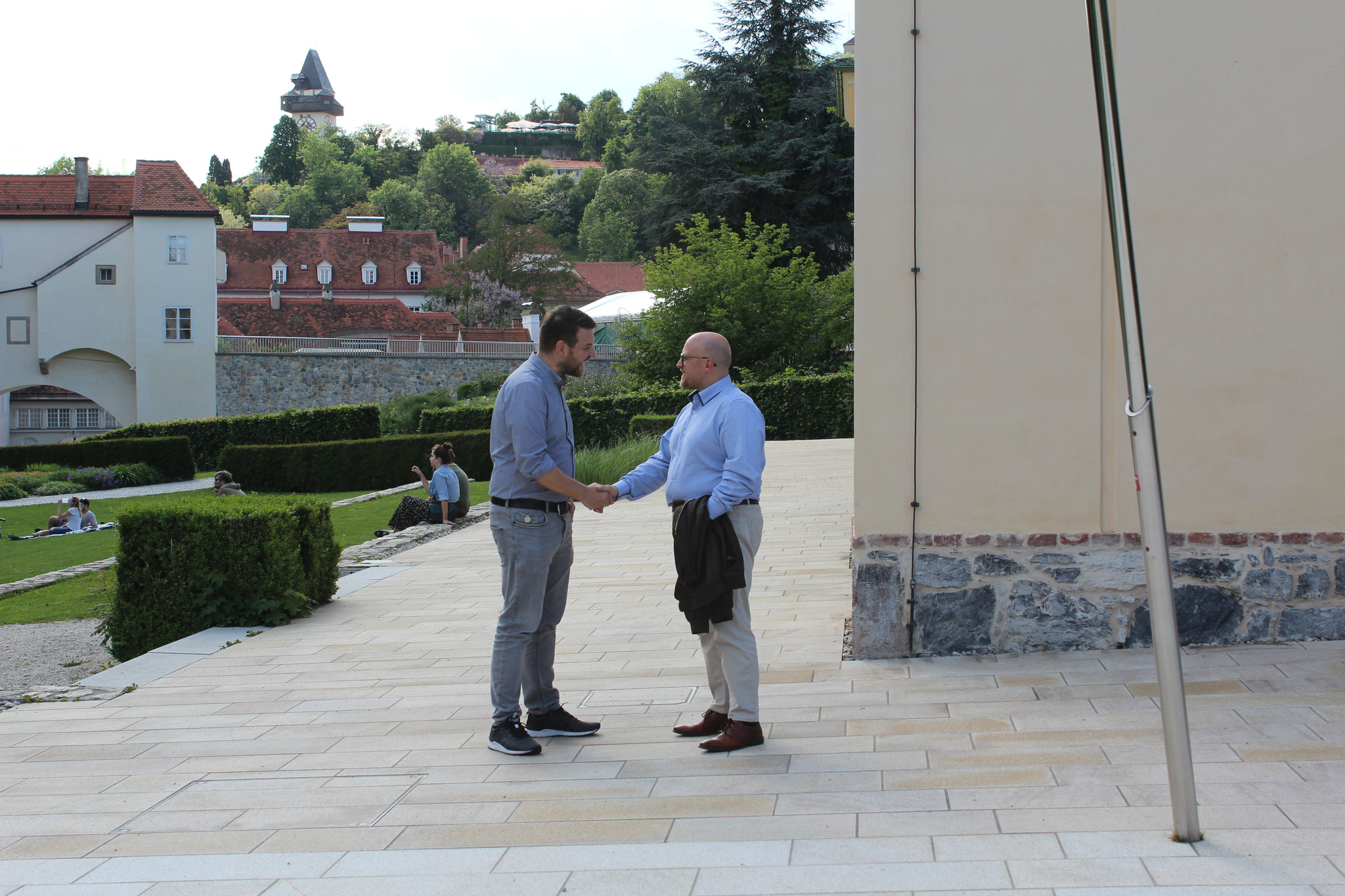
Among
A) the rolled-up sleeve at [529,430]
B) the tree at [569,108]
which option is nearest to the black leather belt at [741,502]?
the rolled-up sleeve at [529,430]

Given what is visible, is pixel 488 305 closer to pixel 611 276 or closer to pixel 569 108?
pixel 611 276

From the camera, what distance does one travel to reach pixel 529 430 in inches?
172

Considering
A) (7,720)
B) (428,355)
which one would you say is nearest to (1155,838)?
(7,720)

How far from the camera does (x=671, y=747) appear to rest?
14.8ft

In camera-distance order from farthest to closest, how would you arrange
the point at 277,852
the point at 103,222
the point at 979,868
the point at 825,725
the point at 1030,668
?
the point at 103,222 < the point at 1030,668 < the point at 825,725 < the point at 277,852 < the point at 979,868

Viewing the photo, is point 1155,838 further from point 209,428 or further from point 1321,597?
point 209,428

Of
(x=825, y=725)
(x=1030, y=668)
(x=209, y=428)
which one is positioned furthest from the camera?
(x=209, y=428)

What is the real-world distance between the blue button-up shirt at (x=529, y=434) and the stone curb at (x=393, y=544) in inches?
221

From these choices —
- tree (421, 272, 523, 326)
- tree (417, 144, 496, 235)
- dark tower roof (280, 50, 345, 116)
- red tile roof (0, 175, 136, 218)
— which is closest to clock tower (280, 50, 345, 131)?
dark tower roof (280, 50, 345, 116)

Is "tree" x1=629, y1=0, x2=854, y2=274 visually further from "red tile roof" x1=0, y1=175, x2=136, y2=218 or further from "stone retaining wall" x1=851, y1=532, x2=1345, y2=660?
"stone retaining wall" x1=851, y1=532, x2=1345, y2=660

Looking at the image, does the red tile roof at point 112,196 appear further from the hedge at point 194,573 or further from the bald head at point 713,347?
the bald head at point 713,347

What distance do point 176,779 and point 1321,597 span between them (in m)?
5.41

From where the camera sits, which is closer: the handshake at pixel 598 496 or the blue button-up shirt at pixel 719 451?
the blue button-up shirt at pixel 719 451

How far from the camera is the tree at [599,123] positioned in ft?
500
